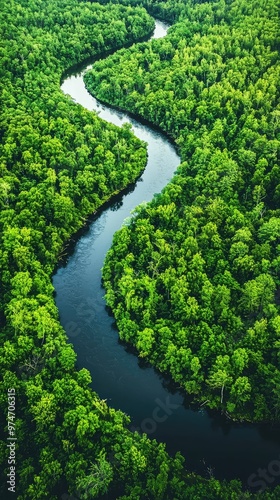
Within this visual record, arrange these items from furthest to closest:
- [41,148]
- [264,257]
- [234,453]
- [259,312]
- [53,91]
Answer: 1. [53,91]
2. [41,148]
3. [264,257]
4. [259,312]
5. [234,453]

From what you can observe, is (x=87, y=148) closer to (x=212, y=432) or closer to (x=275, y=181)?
(x=275, y=181)

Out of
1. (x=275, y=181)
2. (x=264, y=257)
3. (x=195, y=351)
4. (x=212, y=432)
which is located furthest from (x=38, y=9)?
(x=212, y=432)

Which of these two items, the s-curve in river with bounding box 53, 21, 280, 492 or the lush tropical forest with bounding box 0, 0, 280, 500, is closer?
the lush tropical forest with bounding box 0, 0, 280, 500

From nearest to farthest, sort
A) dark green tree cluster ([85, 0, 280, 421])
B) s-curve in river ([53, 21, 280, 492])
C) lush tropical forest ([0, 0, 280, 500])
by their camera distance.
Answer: lush tropical forest ([0, 0, 280, 500])
s-curve in river ([53, 21, 280, 492])
dark green tree cluster ([85, 0, 280, 421])

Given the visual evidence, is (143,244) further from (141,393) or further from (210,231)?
(141,393)

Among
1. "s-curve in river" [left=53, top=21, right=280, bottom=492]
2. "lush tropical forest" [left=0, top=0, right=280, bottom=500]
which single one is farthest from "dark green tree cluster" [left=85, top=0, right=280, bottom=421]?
"s-curve in river" [left=53, top=21, right=280, bottom=492]

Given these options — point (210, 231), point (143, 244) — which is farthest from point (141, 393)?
point (210, 231)

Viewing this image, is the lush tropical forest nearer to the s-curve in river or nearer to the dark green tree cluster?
the dark green tree cluster

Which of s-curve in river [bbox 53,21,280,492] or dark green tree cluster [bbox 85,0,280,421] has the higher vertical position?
dark green tree cluster [bbox 85,0,280,421]
